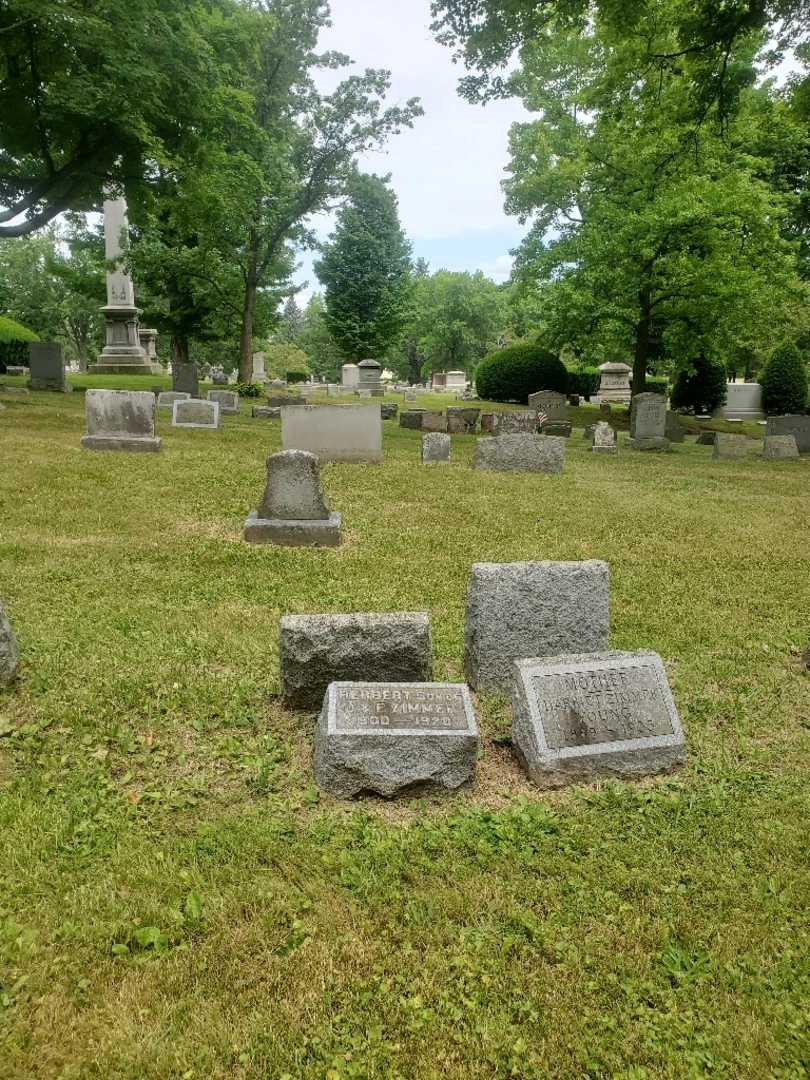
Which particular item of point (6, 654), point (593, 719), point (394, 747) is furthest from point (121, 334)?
point (593, 719)

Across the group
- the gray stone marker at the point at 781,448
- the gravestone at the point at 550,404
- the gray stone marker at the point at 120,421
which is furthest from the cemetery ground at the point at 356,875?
the gravestone at the point at 550,404

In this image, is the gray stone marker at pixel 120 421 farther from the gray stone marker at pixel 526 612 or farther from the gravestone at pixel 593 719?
the gravestone at pixel 593 719

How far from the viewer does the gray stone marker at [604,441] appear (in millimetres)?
19281

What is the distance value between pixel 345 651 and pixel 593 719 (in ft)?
5.20

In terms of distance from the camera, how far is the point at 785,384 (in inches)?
1223

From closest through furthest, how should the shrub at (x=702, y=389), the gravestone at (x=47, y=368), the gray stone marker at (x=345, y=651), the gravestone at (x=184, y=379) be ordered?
1. the gray stone marker at (x=345, y=651)
2. the gravestone at (x=47, y=368)
3. the gravestone at (x=184, y=379)
4. the shrub at (x=702, y=389)

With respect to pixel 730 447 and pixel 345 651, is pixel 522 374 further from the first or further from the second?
pixel 345 651

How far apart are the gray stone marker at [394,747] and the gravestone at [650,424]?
1778cm

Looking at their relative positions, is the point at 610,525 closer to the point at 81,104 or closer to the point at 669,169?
the point at 81,104

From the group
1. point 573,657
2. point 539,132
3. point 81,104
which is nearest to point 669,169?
point 539,132

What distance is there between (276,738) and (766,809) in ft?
9.27

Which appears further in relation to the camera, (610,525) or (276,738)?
(610,525)

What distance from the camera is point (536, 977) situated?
2820 mm

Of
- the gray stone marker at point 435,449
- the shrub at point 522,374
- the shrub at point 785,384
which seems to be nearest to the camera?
the gray stone marker at point 435,449
